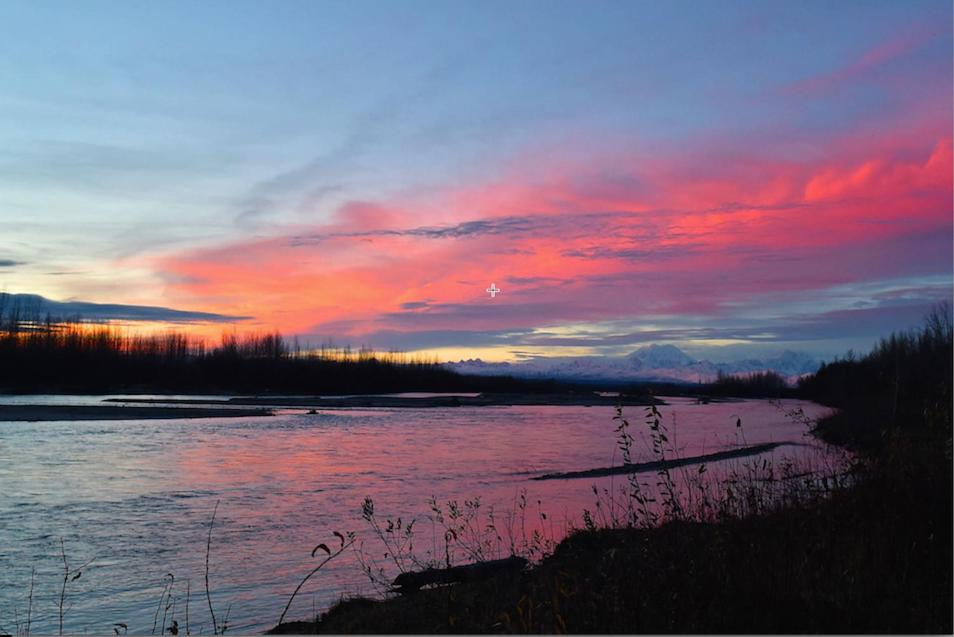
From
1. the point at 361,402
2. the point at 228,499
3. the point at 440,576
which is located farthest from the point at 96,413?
the point at 440,576

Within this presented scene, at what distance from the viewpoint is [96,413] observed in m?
62.8

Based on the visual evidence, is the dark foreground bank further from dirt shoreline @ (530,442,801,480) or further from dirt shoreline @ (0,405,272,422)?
dirt shoreline @ (0,405,272,422)

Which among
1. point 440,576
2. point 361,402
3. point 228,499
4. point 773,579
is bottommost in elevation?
point 361,402

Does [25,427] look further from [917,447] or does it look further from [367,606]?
[917,447]

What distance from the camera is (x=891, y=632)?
5.68 m

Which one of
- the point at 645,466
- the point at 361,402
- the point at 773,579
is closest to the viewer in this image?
the point at 773,579

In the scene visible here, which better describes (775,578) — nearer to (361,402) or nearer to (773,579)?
(773,579)

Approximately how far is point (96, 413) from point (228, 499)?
4762cm

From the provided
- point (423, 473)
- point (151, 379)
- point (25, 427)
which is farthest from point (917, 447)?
point (151, 379)

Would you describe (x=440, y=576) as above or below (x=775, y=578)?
below

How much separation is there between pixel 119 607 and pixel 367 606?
4180 mm

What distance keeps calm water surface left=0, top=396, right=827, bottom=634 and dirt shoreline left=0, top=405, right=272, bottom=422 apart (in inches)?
399

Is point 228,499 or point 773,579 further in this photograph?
point 228,499

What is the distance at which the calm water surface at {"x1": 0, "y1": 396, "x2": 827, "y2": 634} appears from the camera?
12.3m
